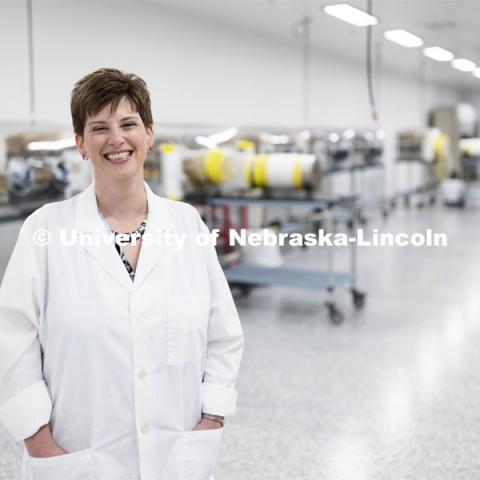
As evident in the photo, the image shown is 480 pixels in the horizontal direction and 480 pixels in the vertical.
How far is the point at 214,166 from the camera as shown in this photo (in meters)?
5.55

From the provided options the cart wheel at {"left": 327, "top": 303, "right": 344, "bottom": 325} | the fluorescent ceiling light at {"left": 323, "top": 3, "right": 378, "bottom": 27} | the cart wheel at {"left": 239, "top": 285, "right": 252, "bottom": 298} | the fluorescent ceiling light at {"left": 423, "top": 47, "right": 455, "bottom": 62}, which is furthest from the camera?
the fluorescent ceiling light at {"left": 423, "top": 47, "right": 455, "bottom": 62}

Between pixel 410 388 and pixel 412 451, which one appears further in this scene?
pixel 410 388

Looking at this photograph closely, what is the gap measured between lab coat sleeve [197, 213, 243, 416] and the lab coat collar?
0.11 metres

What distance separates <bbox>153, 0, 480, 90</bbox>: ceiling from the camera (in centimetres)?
654

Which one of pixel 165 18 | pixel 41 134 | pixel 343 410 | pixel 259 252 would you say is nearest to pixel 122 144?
pixel 343 410

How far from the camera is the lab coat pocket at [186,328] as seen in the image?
1.43 m

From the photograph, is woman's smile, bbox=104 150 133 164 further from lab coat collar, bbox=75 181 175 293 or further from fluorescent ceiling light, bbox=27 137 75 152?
fluorescent ceiling light, bbox=27 137 75 152

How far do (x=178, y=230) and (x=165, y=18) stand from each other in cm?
578

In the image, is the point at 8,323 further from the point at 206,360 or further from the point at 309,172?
the point at 309,172

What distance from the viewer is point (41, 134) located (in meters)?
4.71

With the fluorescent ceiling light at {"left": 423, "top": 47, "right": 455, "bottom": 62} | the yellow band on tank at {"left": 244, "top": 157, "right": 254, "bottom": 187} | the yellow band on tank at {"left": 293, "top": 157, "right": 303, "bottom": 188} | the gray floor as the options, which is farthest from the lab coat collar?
the fluorescent ceiling light at {"left": 423, "top": 47, "right": 455, "bottom": 62}

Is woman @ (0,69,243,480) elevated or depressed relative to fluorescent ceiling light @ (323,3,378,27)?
depressed

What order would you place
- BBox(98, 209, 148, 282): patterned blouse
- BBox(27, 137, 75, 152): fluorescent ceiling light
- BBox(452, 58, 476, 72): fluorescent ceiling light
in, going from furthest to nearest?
BBox(452, 58, 476, 72): fluorescent ceiling light < BBox(27, 137, 75, 152): fluorescent ceiling light < BBox(98, 209, 148, 282): patterned blouse

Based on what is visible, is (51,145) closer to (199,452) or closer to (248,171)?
(248,171)
